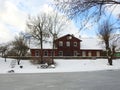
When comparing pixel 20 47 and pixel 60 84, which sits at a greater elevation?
pixel 20 47

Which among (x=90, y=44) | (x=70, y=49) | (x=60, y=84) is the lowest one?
(x=60, y=84)

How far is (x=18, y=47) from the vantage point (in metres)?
73.0

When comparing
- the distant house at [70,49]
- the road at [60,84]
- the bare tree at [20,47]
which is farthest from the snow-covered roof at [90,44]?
the road at [60,84]

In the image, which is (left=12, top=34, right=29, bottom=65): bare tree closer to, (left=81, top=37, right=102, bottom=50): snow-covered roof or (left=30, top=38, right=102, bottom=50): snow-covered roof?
(left=30, top=38, right=102, bottom=50): snow-covered roof

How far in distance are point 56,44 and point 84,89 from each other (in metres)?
62.8

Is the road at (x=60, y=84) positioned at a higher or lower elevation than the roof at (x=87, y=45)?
lower

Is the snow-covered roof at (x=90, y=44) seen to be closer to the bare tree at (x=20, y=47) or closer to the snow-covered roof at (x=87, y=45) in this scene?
the snow-covered roof at (x=87, y=45)

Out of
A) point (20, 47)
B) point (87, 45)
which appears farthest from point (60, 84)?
point (87, 45)

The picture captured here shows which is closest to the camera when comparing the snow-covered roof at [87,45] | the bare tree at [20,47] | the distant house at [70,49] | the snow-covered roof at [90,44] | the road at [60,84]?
the road at [60,84]

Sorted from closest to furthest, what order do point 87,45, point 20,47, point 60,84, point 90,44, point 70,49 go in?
point 60,84 < point 20,47 < point 70,49 < point 87,45 < point 90,44

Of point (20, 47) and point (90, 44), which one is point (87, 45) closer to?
point (90, 44)

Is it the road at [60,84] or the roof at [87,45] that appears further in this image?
the roof at [87,45]

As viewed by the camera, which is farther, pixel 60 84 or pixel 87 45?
pixel 87 45

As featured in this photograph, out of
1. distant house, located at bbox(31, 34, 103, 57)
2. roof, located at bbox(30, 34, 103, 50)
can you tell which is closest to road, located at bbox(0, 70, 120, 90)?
roof, located at bbox(30, 34, 103, 50)
